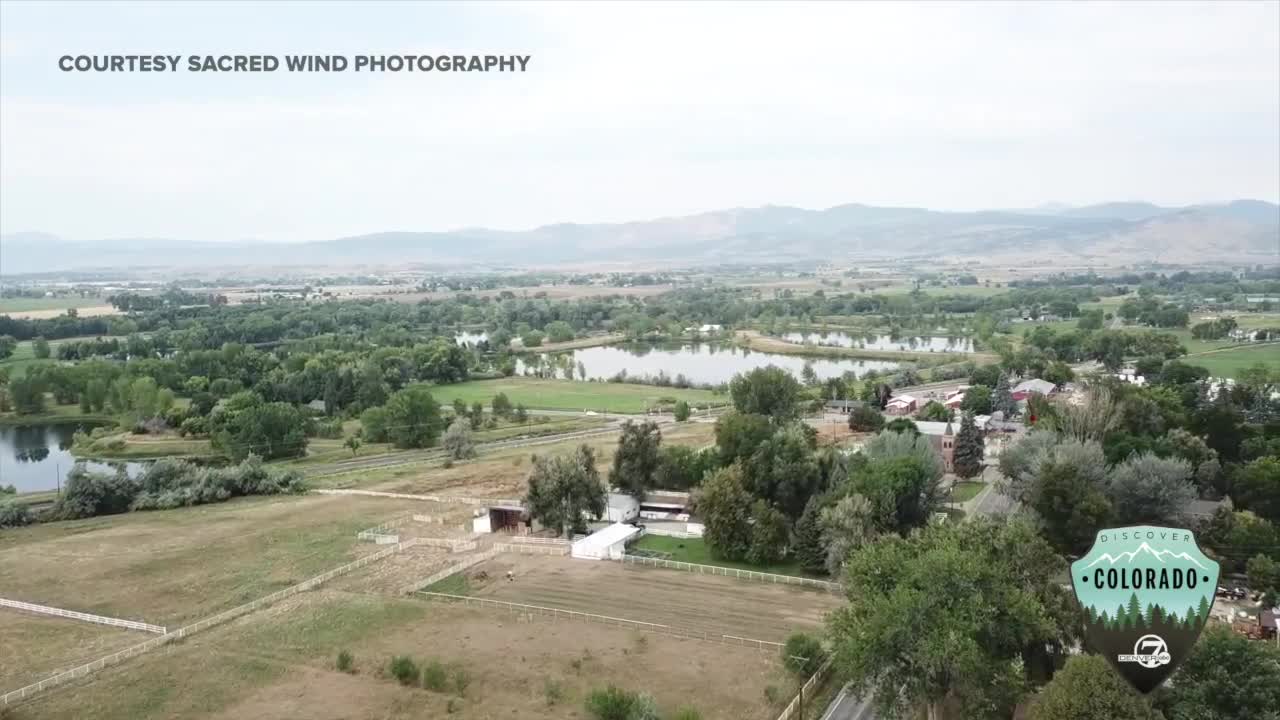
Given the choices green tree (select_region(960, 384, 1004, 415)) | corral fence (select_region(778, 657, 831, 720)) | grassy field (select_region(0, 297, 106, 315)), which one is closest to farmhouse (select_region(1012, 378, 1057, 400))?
green tree (select_region(960, 384, 1004, 415))

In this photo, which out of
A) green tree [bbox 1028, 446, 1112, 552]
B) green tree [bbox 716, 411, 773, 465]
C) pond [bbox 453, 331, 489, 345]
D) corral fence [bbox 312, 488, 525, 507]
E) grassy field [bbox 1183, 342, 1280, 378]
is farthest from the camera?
pond [bbox 453, 331, 489, 345]

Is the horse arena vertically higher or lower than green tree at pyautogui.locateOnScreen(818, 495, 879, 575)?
lower

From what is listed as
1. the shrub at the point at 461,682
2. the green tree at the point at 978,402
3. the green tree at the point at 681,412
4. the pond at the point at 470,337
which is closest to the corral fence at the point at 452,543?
the shrub at the point at 461,682

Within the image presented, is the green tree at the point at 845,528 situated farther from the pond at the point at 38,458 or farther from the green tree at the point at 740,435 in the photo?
the pond at the point at 38,458

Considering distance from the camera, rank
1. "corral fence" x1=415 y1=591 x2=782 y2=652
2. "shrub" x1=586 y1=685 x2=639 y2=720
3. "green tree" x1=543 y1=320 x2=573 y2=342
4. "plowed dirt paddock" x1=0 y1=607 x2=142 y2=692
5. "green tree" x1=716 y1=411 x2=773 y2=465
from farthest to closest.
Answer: "green tree" x1=543 y1=320 x2=573 y2=342
"green tree" x1=716 y1=411 x2=773 y2=465
"corral fence" x1=415 y1=591 x2=782 y2=652
"plowed dirt paddock" x1=0 y1=607 x2=142 y2=692
"shrub" x1=586 y1=685 x2=639 y2=720

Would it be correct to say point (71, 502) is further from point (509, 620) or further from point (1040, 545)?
point (1040, 545)

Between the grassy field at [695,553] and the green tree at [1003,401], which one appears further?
the green tree at [1003,401]

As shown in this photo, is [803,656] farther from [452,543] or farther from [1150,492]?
[1150,492]

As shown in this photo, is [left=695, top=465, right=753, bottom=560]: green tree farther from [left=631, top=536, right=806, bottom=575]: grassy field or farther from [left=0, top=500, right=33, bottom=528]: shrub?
[left=0, top=500, right=33, bottom=528]: shrub
